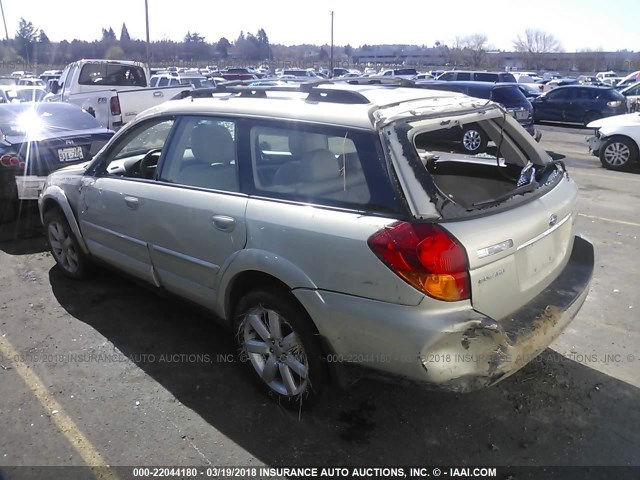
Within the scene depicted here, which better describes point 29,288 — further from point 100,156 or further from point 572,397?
point 572,397

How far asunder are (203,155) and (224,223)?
0.65m

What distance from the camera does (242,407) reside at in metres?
3.04

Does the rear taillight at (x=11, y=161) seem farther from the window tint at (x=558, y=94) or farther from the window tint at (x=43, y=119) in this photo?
the window tint at (x=558, y=94)

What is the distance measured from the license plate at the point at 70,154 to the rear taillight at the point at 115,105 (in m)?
4.53

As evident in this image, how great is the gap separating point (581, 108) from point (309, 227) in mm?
18870

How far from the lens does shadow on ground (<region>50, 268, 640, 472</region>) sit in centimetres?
266

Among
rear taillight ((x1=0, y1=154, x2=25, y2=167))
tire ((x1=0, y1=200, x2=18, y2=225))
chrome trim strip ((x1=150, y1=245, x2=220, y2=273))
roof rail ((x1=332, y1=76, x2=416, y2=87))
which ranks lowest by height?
tire ((x1=0, y1=200, x2=18, y2=225))

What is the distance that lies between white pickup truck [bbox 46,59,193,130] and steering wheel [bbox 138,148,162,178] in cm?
736

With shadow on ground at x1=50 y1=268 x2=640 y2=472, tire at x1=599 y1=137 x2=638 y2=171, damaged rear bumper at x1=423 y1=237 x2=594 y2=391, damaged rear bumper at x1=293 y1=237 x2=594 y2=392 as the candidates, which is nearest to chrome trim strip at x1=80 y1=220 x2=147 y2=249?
shadow on ground at x1=50 y1=268 x2=640 y2=472

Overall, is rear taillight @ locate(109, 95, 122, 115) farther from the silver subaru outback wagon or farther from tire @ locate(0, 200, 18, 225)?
the silver subaru outback wagon

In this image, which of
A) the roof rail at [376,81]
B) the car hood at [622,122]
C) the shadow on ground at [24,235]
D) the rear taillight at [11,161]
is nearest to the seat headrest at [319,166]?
the roof rail at [376,81]

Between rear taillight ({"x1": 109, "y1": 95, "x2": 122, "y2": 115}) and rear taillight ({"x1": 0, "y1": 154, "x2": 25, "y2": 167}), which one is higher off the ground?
rear taillight ({"x1": 109, "y1": 95, "x2": 122, "y2": 115})

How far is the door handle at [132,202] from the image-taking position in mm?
3672

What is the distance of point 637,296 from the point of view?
14.5 ft
